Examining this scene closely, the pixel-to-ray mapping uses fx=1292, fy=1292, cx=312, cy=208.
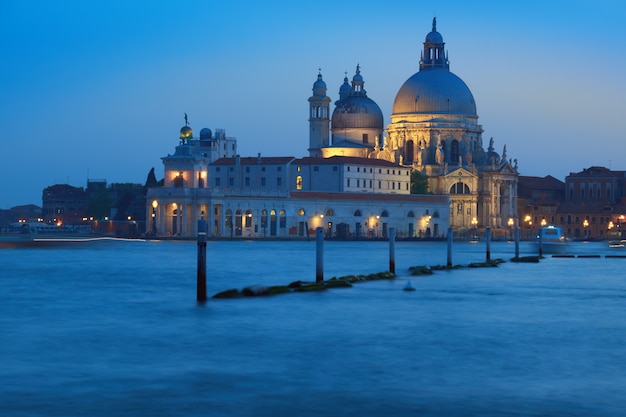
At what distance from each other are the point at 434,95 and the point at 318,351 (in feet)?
366

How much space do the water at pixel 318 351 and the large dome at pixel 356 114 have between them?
94503mm

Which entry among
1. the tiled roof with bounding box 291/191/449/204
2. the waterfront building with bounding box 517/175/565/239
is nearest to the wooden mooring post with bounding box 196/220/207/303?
the tiled roof with bounding box 291/191/449/204

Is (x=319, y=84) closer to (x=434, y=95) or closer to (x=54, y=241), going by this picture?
(x=434, y=95)

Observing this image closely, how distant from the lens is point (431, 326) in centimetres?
2878

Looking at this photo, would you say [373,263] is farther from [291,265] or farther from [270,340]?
[270,340]

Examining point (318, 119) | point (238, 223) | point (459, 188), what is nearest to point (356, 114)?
point (318, 119)

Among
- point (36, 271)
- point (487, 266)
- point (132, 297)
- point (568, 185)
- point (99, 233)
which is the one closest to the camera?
point (132, 297)

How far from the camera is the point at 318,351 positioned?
78.9 feet

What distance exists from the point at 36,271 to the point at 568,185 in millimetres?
109525

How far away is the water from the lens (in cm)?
1870

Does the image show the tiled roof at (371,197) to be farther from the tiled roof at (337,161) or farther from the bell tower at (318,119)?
the bell tower at (318,119)

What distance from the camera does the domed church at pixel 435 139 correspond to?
133 metres

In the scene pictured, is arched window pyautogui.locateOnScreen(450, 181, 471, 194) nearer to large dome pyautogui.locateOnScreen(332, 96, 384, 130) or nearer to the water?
large dome pyautogui.locateOnScreen(332, 96, 384, 130)

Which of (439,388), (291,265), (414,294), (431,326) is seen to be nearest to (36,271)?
(291,265)
